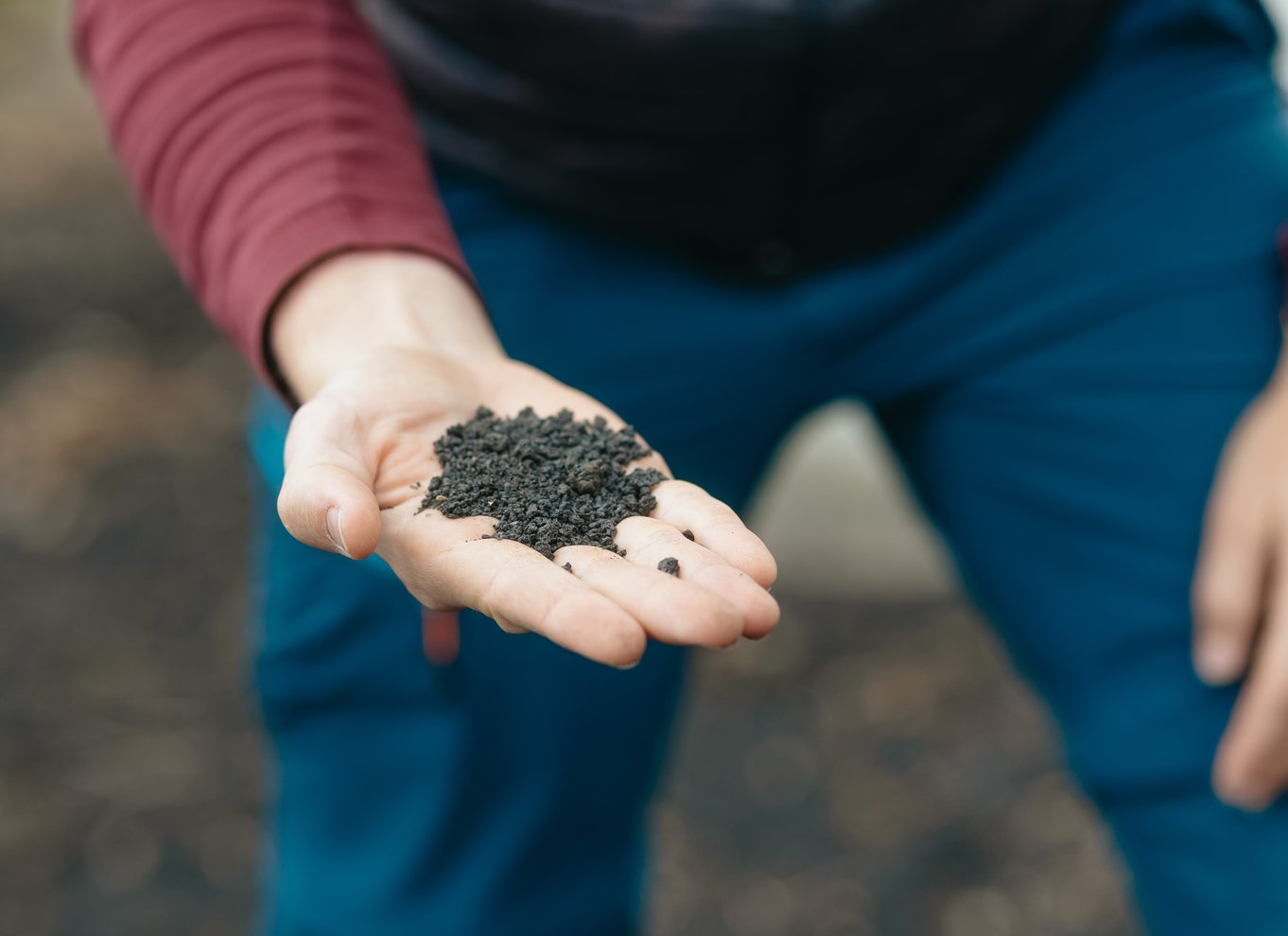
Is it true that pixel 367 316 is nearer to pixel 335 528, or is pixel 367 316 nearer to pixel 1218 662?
pixel 335 528

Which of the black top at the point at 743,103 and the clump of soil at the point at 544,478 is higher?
the black top at the point at 743,103

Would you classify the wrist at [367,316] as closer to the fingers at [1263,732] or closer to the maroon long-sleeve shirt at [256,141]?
the maroon long-sleeve shirt at [256,141]

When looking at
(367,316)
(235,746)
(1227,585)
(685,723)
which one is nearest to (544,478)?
(367,316)

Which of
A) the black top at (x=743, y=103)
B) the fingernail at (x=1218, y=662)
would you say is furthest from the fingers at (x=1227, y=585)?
the black top at (x=743, y=103)

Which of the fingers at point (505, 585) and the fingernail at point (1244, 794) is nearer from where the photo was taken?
the fingers at point (505, 585)

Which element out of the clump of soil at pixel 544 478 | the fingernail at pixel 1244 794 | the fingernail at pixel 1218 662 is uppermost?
the clump of soil at pixel 544 478

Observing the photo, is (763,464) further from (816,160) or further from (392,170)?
(392,170)

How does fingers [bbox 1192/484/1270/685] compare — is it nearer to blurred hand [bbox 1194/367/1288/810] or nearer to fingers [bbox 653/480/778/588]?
blurred hand [bbox 1194/367/1288/810]
